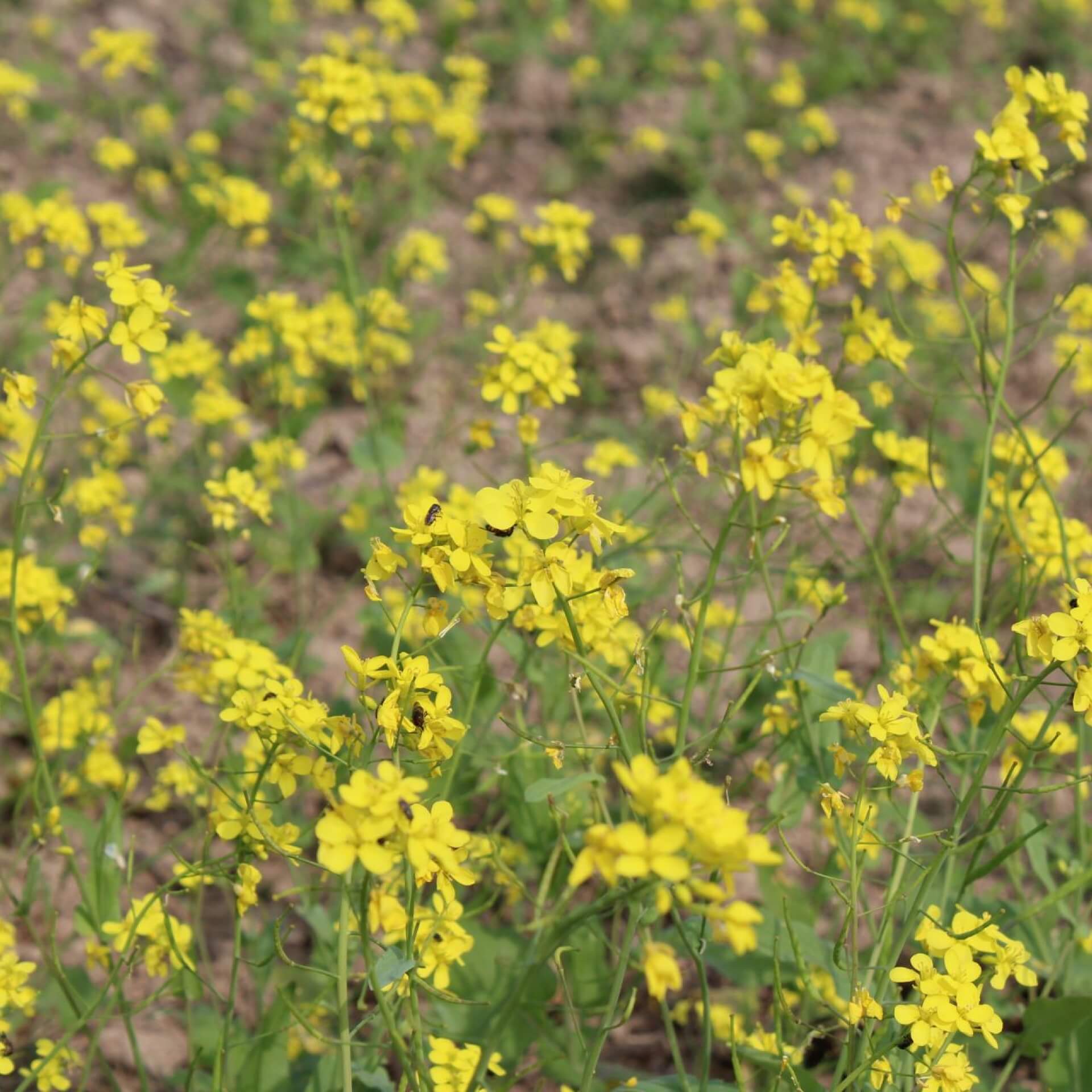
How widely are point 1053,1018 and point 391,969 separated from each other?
1.16 meters

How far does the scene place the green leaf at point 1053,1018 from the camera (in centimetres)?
195

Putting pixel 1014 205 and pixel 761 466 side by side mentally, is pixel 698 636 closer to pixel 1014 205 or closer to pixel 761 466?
pixel 761 466

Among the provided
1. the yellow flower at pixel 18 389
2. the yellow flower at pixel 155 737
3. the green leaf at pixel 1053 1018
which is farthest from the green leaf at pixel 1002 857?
the yellow flower at pixel 18 389

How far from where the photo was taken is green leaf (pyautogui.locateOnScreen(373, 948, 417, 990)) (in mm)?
1446

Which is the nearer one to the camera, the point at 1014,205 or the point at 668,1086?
the point at 668,1086

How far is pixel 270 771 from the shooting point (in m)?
1.72

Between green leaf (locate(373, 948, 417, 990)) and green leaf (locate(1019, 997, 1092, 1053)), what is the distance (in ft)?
3.60

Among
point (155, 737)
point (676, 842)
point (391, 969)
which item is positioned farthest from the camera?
point (155, 737)

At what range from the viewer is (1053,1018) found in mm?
1998

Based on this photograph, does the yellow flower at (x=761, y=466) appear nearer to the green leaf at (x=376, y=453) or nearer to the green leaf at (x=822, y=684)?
the green leaf at (x=822, y=684)

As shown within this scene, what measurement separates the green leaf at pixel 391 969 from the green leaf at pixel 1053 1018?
3.60 ft

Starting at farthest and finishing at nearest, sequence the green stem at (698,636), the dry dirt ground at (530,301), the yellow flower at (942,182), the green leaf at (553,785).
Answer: the dry dirt ground at (530,301) → the yellow flower at (942,182) → the green stem at (698,636) → the green leaf at (553,785)

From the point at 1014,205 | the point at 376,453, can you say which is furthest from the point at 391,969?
the point at 376,453

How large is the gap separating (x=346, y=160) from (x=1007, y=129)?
Answer: 3903 mm
